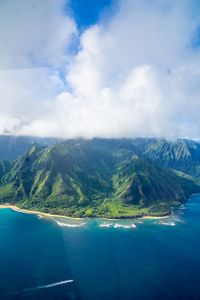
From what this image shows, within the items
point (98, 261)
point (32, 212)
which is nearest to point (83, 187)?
point (32, 212)

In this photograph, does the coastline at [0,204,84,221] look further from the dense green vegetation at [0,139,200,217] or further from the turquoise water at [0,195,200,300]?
the turquoise water at [0,195,200,300]

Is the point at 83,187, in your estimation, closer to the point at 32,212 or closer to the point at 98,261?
the point at 32,212

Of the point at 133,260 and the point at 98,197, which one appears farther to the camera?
the point at 98,197

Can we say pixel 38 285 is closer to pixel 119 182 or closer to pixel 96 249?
pixel 96 249

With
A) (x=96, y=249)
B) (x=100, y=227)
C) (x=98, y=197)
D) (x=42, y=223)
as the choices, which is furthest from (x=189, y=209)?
(x=96, y=249)

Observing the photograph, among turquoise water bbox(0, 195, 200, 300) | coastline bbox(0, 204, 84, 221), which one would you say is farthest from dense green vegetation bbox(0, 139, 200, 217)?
turquoise water bbox(0, 195, 200, 300)
